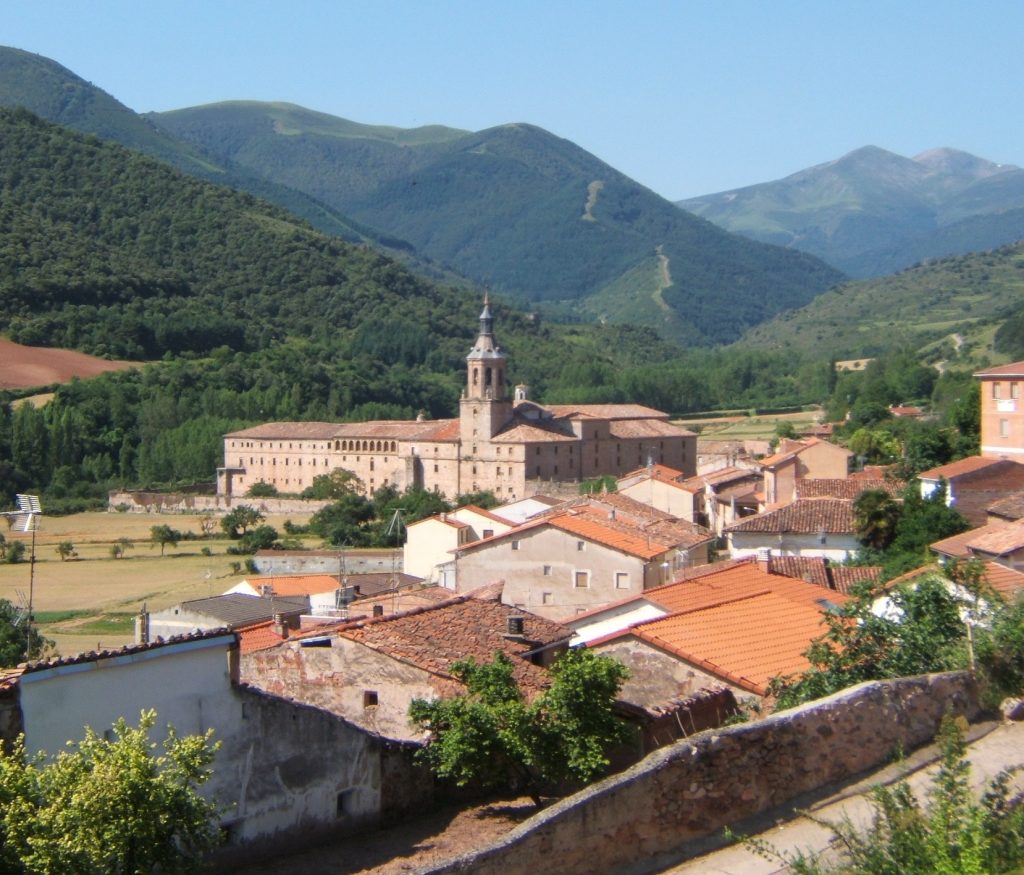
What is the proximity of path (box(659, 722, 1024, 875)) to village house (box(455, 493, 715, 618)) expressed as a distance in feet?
55.8

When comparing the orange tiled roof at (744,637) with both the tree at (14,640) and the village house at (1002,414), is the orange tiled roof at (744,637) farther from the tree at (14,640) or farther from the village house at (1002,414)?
the village house at (1002,414)

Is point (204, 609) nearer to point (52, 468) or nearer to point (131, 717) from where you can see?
point (131, 717)

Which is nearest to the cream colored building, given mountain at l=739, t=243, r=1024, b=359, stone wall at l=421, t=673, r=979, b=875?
mountain at l=739, t=243, r=1024, b=359

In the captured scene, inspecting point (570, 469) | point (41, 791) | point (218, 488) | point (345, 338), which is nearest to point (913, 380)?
point (570, 469)

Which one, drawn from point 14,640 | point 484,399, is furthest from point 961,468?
point 484,399

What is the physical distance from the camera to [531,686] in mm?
13828

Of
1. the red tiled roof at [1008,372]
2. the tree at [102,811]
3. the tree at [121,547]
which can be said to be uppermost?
the red tiled roof at [1008,372]

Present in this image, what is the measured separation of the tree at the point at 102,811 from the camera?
352 inches

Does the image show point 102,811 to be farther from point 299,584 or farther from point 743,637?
point 299,584

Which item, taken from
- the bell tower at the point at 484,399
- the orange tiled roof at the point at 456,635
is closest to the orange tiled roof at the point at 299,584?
the orange tiled roof at the point at 456,635

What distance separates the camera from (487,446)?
3127 inches

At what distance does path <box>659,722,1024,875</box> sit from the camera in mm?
8242

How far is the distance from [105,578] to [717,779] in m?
47.4

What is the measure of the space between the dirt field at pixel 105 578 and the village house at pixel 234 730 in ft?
73.9
